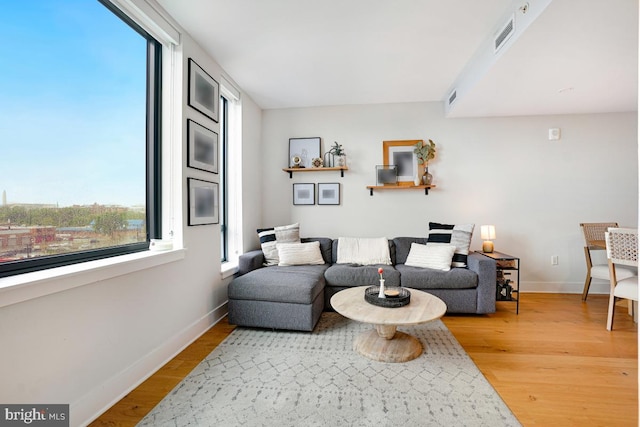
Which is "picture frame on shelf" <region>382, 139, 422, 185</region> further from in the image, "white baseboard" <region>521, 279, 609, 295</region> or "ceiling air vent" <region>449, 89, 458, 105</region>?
"white baseboard" <region>521, 279, 609, 295</region>

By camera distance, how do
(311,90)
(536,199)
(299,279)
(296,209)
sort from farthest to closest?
1. (296,209)
2. (536,199)
3. (311,90)
4. (299,279)

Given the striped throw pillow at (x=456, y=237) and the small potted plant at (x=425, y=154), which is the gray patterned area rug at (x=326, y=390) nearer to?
the striped throw pillow at (x=456, y=237)

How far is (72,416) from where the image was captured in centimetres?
141

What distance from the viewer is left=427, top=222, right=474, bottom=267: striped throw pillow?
3164mm

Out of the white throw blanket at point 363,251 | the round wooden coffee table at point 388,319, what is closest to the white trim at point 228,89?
the white throw blanket at point 363,251

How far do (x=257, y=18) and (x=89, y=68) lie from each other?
47.9 inches

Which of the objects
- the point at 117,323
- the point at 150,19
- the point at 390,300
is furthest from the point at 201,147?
the point at 390,300

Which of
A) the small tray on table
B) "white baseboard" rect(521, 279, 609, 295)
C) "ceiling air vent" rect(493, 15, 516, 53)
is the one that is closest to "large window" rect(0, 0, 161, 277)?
the small tray on table

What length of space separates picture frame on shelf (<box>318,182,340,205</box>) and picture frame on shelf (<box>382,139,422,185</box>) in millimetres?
875

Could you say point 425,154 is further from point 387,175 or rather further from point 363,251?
point 363,251

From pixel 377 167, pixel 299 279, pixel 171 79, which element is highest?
pixel 171 79

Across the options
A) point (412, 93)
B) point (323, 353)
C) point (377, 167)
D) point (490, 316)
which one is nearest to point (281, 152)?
point (377, 167)

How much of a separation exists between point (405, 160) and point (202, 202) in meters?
2.74

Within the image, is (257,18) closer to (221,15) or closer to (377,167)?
(221,15)
